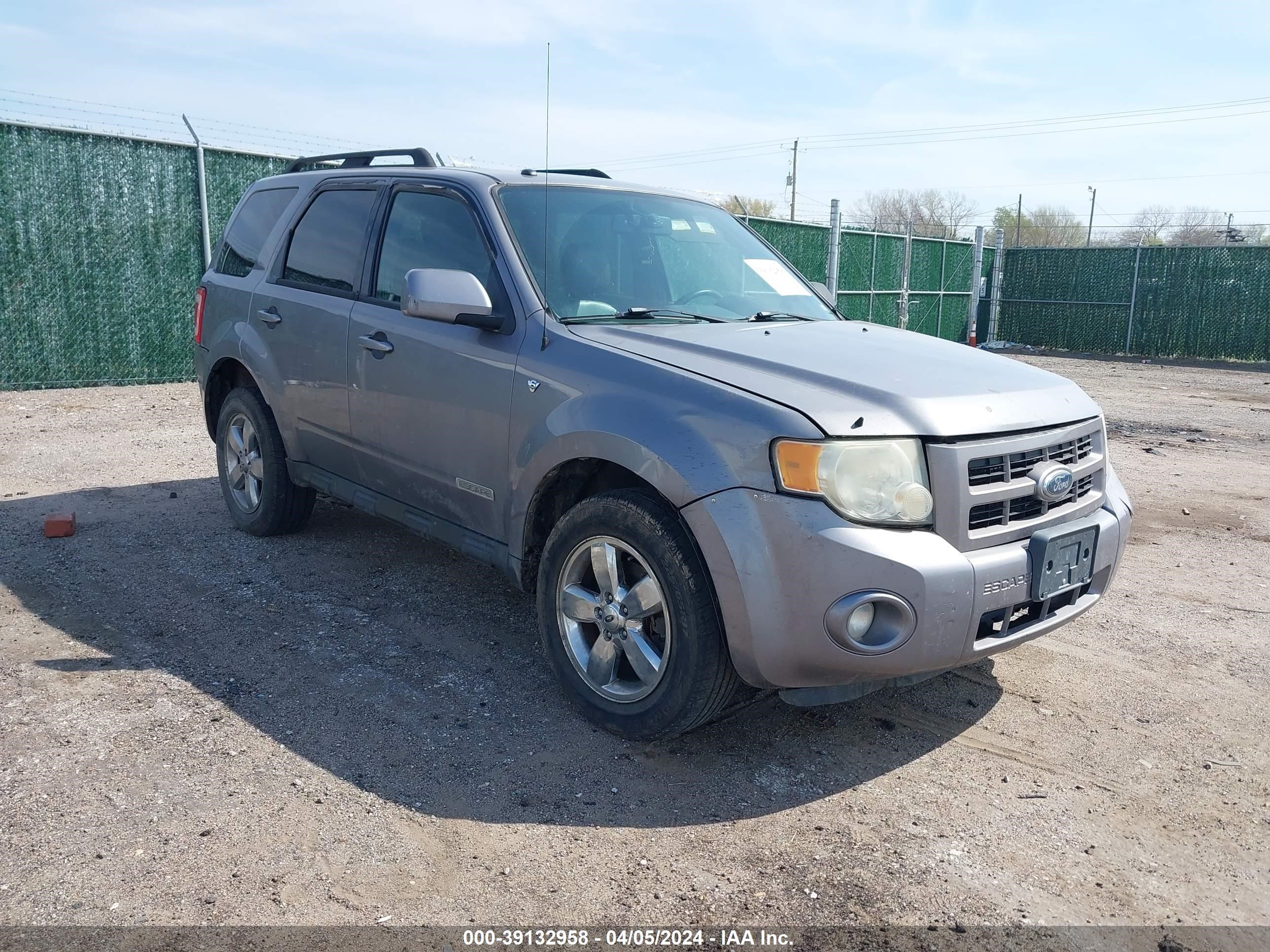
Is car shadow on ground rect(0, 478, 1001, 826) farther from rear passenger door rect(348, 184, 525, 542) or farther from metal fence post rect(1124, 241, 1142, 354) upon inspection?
metal fence post rect(1124, 241, 1142, 354)

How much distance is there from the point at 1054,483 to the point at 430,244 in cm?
273

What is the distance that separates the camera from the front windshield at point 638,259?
13.5 feet

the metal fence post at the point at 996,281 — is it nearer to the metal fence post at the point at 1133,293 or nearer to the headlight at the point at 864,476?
the metal fence post at the point at 1133,293

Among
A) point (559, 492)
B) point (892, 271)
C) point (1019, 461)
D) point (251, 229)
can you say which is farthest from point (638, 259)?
point (892, 271)

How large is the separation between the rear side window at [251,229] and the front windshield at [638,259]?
196cm

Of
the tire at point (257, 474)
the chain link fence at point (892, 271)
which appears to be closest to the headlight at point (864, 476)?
the tire at point (257, 474)

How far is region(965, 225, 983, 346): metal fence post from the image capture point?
2017 centimetres

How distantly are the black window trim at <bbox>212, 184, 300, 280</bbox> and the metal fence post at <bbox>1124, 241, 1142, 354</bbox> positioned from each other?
19.4 m

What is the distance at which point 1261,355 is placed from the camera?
65.2 feet

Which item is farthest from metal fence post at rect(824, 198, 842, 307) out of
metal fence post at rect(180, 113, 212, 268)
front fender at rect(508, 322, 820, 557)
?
front fender at rect(508, 322, 820, 557)

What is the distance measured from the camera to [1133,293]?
20906 millimetres

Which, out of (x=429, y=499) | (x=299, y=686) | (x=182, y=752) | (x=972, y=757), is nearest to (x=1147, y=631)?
(x=972, y=757)

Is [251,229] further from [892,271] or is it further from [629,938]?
[892,271]

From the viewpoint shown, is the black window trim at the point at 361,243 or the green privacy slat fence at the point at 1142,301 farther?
the green privacy slat fence at the point at 1142,301
